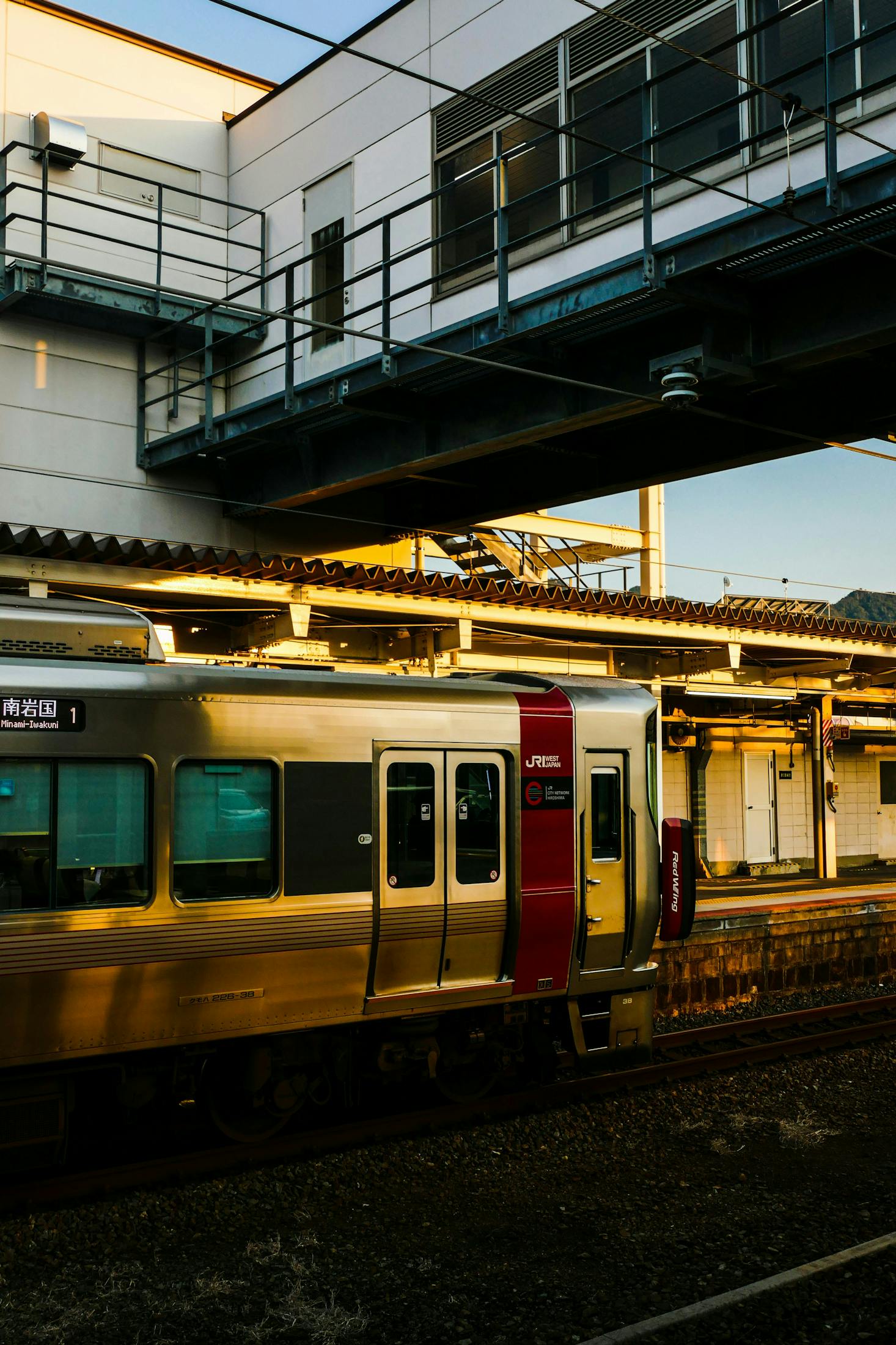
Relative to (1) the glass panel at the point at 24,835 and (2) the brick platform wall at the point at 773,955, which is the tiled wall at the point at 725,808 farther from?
(1) the glass panel at the point at 24,835

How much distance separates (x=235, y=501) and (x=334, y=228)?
4.22m

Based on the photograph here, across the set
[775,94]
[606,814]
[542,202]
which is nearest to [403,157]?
[542,202]

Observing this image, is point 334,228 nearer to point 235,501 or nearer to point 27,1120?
point 235,501

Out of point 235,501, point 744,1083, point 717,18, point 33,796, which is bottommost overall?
point 744,1083

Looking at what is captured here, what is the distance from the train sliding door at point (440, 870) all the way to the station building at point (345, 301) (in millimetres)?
4018

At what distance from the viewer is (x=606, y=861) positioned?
28.7 feet

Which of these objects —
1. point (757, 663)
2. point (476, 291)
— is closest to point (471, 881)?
point (476, 291)

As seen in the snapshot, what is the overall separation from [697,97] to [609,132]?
1228 mm

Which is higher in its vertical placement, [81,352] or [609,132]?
[609,132]

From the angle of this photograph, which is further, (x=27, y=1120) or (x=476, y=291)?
(x=476, y=291)

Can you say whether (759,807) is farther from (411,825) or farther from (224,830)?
(224,830)

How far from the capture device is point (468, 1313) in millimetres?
5219

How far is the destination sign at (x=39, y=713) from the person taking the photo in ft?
20.6

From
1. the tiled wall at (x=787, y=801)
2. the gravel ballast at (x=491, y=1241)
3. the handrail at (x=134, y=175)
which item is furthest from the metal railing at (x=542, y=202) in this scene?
the tiled wall at (x=787, y=801)
